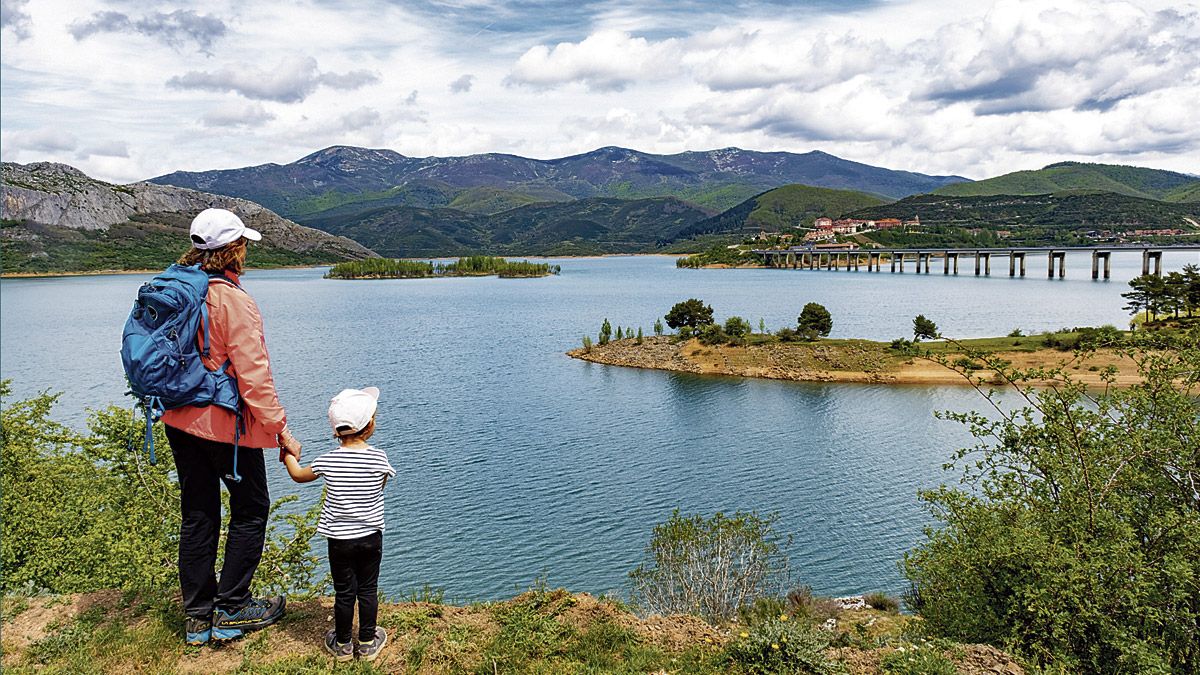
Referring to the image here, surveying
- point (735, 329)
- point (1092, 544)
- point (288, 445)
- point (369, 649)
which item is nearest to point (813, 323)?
point (735, 329)

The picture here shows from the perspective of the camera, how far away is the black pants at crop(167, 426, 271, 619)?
5230 mm

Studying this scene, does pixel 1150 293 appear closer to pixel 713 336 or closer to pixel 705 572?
pixel 713 336

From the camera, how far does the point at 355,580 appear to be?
5.47 m

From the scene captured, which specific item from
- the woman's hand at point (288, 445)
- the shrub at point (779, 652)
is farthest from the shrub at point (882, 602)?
the woman's hand at point (288, 445)

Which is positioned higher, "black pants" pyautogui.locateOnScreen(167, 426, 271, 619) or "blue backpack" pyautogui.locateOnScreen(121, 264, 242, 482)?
"blue backpack" pyautogui.locateOnScreen(121, 264, 242, 482)

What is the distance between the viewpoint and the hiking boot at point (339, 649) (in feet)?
17.9

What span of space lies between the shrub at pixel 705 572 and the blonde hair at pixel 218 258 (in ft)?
Answer: 36.1

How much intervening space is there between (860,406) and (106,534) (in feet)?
117

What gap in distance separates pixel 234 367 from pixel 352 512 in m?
1.28

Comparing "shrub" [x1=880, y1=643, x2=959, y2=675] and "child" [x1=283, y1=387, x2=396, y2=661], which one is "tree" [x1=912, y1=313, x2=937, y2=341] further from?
"child" [x1=283, y1=387, x2=396, y2=661]

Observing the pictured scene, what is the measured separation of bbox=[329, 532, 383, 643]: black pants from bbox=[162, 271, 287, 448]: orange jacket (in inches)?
37.3

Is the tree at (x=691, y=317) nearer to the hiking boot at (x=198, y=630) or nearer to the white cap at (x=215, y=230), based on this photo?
the hiking boot at (x=198, y=630)

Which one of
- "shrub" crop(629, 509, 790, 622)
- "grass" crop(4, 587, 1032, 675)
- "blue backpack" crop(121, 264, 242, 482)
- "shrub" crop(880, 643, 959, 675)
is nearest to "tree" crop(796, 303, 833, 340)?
"shrub" crop(629, 509, 790, 622)

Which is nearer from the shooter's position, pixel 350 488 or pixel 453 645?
pixel 350 488
